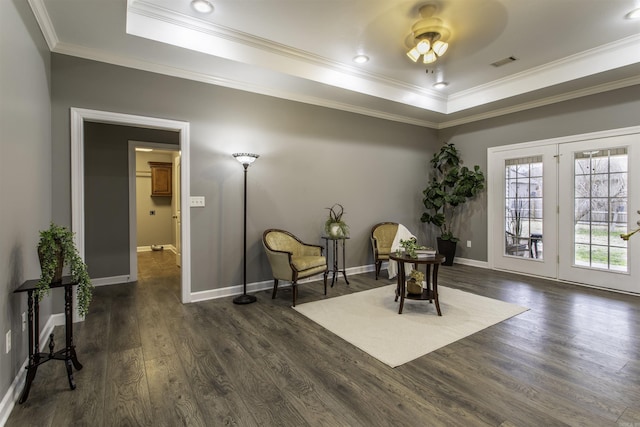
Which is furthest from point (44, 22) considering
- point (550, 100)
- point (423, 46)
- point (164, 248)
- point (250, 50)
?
point (550, 100)

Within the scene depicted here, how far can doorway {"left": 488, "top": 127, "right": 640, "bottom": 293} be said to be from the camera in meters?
4.30

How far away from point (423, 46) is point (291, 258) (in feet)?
8.98

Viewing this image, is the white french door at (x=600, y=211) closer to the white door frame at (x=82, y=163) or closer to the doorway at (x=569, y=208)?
the doorway at (x=569, y=208)

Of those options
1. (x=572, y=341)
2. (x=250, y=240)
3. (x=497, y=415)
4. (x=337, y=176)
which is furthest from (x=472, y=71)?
(x=497, y=415)

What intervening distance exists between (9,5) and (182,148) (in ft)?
6.39

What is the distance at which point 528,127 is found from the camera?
5.23 meters

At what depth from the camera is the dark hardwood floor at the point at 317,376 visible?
186 cm

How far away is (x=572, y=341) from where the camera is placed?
281 centimetres

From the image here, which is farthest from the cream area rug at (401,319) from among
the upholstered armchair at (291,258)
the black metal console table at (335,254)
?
the black metal console table at (335,254)

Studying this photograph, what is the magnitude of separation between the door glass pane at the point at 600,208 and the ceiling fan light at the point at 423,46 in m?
3.20

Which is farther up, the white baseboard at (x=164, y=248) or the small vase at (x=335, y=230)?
the small vase at (x=335, y=230)

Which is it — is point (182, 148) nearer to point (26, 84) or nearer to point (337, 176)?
point (26, 84)

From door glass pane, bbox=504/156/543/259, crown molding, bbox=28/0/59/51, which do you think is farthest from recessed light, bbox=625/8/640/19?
crown molding, bbox=28/0/59/51

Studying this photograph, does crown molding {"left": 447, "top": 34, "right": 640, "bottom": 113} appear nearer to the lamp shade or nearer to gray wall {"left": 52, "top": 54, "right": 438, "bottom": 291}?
gray wall {"left": 52, "top": 54, "right": 438, "bottom": 291}
